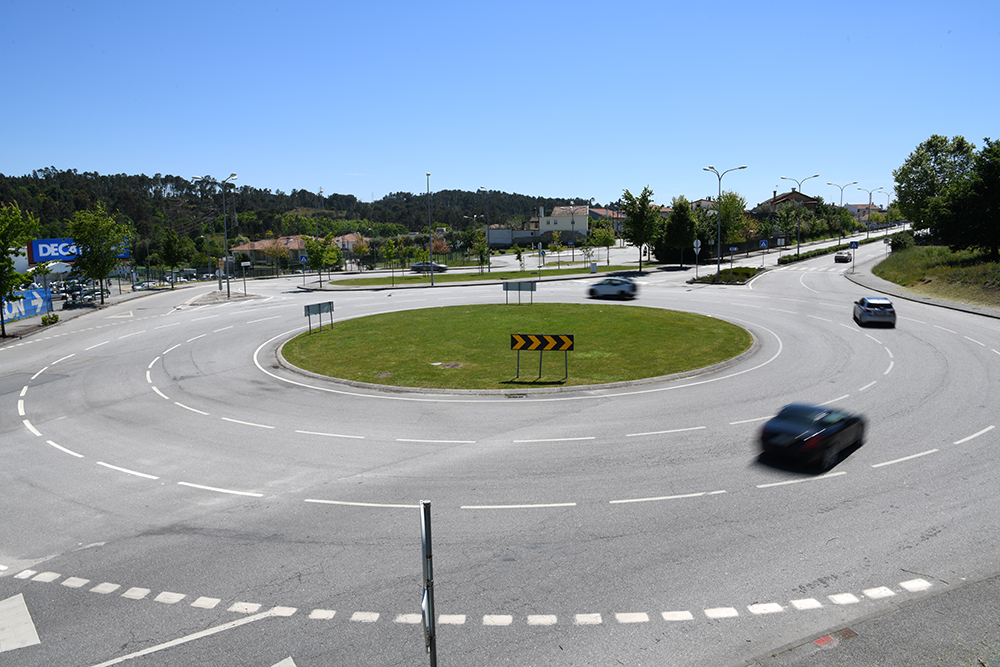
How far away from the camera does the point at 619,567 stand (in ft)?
28.6

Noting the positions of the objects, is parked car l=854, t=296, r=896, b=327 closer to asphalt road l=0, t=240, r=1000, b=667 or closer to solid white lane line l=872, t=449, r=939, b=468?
asphalt road l=0, t=240, r=1000, b=667

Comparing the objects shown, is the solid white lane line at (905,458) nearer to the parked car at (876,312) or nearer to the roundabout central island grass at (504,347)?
the roundabout central island grass at (504,347)

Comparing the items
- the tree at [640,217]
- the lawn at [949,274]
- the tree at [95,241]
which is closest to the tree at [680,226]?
the tree at [640,217]

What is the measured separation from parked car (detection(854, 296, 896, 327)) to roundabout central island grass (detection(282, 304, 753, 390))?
6600 millimetres

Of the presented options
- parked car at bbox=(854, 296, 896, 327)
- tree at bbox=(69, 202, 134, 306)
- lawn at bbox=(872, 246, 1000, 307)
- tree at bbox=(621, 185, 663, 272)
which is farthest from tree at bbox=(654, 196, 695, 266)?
tree at bbox=(69, 202, 134, 306)

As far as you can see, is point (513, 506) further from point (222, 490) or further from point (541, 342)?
point (541, 342)

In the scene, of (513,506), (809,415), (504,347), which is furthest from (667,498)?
(504,347)

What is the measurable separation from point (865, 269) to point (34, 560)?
2821 inches

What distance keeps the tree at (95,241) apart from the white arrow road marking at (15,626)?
4986cm

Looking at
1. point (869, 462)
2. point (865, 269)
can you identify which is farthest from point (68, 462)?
point (865, 269)

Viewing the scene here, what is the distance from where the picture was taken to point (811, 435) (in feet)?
39.8

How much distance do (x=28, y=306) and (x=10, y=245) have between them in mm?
17505

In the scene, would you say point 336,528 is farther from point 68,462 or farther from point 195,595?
point 68,462

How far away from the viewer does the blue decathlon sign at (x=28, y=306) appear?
143 feet
